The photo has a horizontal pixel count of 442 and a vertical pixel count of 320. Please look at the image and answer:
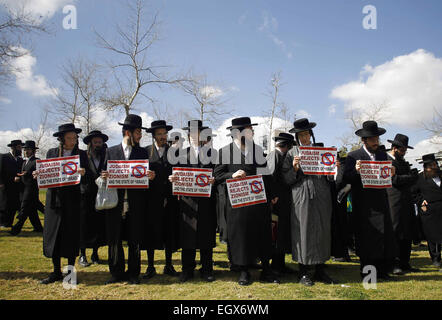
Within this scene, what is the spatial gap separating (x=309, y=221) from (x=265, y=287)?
1.38 metres

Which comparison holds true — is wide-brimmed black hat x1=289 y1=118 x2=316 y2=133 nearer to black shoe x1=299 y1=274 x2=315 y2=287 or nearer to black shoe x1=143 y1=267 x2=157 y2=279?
black shoe x1=299 y1=274 x2=315 y2=287

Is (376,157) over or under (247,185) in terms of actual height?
over

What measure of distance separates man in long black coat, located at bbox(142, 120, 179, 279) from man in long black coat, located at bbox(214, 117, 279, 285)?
110 centimetres

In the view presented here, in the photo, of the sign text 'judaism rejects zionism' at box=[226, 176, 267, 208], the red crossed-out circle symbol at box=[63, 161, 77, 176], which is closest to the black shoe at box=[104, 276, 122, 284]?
the red crossed-out circle symbol at box=[63, 161, 77, 176]

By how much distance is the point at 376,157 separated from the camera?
5.70m

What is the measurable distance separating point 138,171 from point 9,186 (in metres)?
8.99

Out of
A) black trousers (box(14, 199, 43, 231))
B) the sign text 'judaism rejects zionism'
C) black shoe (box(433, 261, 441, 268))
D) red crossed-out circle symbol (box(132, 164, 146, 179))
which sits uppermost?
red crossed-out circle symbol (box(132, 164, 146, 179))

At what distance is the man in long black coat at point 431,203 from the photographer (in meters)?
6.87

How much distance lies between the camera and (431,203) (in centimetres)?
714

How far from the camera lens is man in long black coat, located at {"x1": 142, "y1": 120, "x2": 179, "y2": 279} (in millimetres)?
5453

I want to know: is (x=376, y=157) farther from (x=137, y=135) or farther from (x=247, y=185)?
(x=137, y=135)

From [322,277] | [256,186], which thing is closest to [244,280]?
[322,277]

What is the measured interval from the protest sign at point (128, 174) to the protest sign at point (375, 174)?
4053mm
